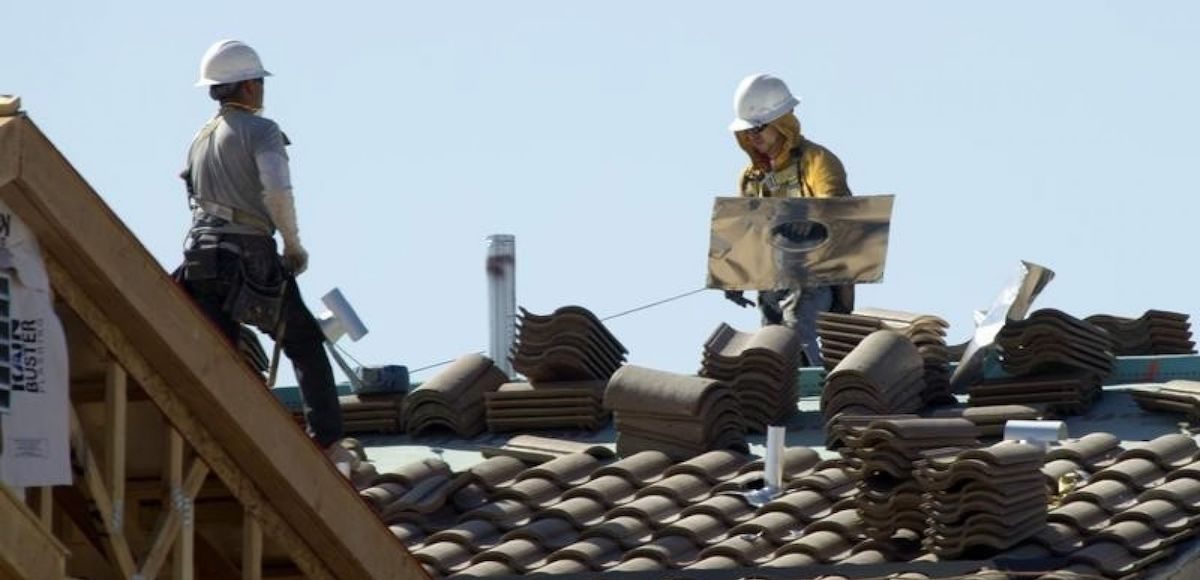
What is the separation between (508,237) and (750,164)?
1677mm

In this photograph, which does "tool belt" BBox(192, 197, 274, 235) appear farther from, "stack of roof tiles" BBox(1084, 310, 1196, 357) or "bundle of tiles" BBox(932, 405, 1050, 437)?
"stack of roof tiles" BBox(1084, 310, 1196, 357)

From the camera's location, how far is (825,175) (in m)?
20.8

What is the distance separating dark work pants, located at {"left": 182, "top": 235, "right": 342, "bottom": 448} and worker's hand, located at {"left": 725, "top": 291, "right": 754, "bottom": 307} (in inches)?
164

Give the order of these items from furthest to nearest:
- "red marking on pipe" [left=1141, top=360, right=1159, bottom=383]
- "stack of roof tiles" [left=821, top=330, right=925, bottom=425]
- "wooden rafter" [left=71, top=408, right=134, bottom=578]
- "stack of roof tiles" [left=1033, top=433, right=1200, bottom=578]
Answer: "red marking on pipe" [left=1141, top=360, right=1159, bottom=383] < "stack of roof tiles" [left=821, top=330, right=925, bottom=425] < "stack of roof tiles" [left=1033, top=433, right=1200, bottom=578] < "wooden rafter" [left=71, top=408, right=134, bottom=578]

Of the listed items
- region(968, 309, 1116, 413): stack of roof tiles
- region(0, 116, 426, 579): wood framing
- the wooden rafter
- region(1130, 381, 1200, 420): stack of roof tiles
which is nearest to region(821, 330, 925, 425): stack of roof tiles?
region(968, 309, 1116, 413): stack of roof tiles

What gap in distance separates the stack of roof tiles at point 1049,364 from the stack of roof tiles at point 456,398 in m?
2.73

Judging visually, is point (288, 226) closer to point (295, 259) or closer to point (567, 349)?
point (295, 259)

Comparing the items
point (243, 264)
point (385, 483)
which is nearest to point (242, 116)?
point (243, 264)

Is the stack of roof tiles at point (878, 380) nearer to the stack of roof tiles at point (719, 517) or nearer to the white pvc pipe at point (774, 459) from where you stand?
the stack of roof tiles at point (719, 517)

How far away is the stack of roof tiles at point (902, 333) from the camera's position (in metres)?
19.0

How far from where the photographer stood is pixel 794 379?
744 inches

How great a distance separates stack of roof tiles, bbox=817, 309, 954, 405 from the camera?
1900 centimetres

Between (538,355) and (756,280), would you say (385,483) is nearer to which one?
(538,355)

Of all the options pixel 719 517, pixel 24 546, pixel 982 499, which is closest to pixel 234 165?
pixel 719 517
